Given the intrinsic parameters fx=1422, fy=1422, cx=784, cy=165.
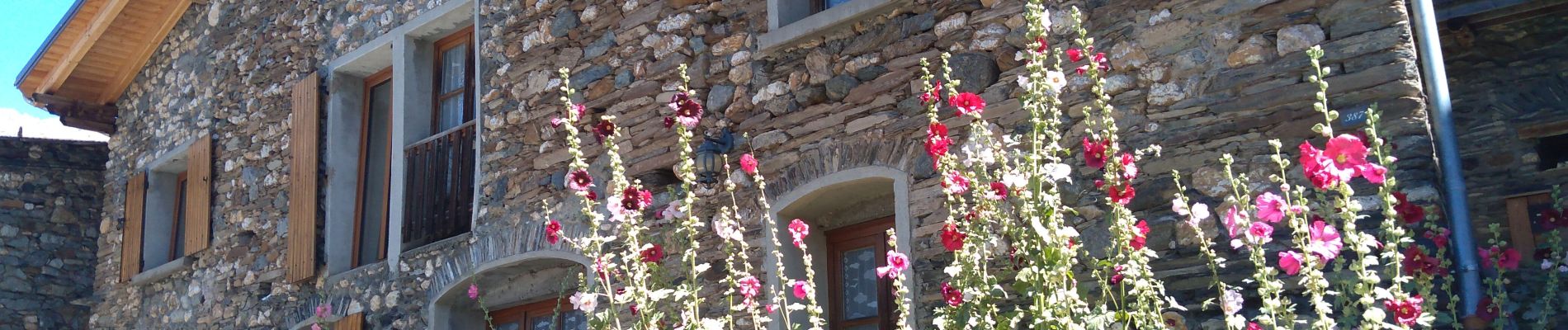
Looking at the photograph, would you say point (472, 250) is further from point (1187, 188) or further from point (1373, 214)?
point (1373, 214)

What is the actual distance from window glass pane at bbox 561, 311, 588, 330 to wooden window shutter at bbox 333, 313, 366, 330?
4.21 ft

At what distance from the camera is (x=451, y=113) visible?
767 centimetres

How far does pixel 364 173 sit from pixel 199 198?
5.10 ft

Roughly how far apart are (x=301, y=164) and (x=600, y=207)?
8.46 ft

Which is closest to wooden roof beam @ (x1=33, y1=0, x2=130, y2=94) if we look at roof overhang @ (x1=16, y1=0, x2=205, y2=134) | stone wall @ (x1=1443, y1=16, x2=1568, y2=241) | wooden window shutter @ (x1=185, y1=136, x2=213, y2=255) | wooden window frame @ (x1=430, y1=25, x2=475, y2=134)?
roof overhang @ (x1=16, y1=0, x2=205, y2=134)

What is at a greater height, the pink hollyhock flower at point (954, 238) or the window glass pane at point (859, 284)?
the window glass pane at point (859, 284)

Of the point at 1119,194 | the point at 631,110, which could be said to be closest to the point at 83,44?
the point at 631,110

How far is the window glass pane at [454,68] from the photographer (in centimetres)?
768

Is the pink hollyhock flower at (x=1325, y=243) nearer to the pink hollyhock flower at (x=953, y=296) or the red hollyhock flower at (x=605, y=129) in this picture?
the pink hollyhock flower at (x=953, y=296)

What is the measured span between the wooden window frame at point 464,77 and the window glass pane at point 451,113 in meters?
0.01

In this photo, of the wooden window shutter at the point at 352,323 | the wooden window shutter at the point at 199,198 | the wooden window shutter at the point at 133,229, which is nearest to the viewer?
the wooden window shutter at the point at 352,323

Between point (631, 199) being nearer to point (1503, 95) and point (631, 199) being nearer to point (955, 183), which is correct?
point (955, 183)

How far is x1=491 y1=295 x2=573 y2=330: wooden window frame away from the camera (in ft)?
22.4

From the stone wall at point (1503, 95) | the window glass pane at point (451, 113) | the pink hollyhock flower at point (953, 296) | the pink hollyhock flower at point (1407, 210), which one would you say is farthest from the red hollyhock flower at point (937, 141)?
the window glass pane at point (451, 113)
